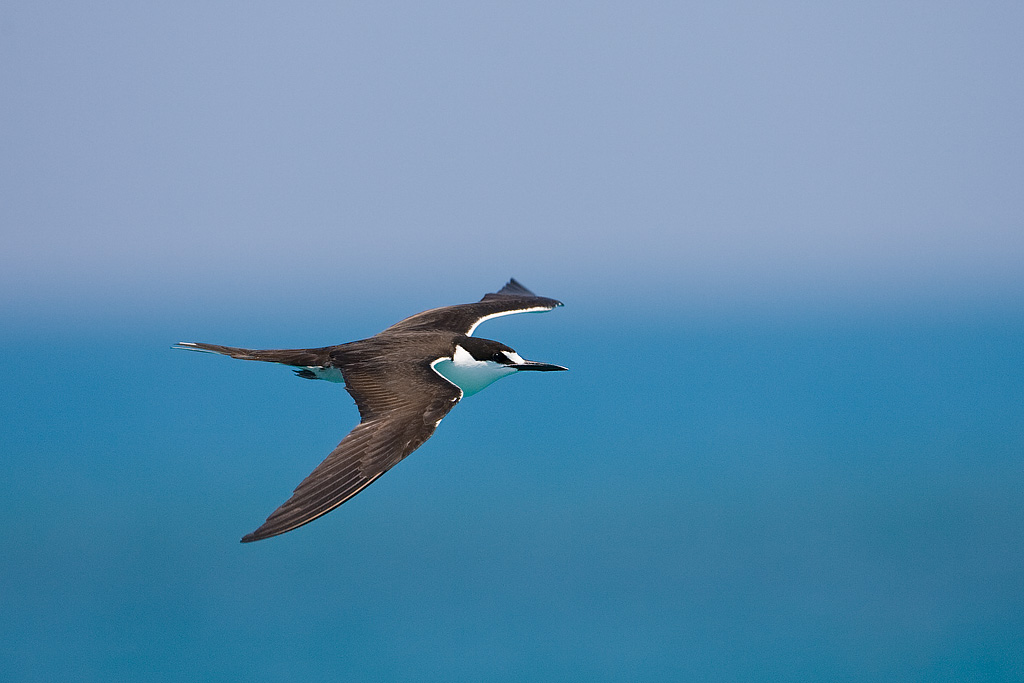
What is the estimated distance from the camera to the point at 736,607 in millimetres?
53844

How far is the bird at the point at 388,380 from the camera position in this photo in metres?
7.59

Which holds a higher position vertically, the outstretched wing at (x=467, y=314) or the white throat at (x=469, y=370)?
the outstretched wing at (x=467, y=314)

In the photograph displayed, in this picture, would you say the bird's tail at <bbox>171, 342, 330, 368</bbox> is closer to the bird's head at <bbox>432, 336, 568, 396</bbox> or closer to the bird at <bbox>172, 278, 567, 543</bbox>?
the bird at <bbox>172, 278, 567, 543</bbox>

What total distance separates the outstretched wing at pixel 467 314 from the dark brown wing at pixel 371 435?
237 cm

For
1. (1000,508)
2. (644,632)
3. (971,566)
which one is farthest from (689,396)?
(644,632)

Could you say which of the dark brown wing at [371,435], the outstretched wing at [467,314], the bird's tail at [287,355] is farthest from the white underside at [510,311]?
the dark brown wing at [371,435]

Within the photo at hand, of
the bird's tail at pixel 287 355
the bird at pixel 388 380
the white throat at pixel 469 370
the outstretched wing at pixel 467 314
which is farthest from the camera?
the outstretched wing at pixel 467 314

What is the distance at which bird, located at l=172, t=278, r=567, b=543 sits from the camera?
7.59 meters

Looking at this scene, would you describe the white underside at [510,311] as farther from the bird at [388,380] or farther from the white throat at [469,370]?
the white throat at [469,370]

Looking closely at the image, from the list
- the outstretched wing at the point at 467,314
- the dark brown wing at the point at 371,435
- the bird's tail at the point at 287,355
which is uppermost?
the outstretched wing at the point at 467,314

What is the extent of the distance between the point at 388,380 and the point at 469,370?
1411 mm

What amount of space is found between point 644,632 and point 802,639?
8.04m

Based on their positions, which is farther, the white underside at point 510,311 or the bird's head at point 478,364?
the white underside at point 510,311

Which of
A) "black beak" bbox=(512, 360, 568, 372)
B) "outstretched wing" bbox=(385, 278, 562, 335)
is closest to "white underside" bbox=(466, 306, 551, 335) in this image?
"outstretched wing" bbox=(385, 278, 562, 335)
